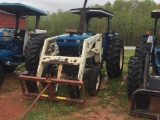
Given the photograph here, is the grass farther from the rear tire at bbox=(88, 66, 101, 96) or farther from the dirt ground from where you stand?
the rear tire at bbox=(88, 66, 101, 96)

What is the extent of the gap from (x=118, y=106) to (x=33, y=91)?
189 centimetres

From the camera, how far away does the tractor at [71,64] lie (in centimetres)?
516

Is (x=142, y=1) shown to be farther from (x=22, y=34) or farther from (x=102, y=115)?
(x=102, y=115)

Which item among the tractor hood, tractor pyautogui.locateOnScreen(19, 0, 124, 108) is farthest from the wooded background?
the tractor hood

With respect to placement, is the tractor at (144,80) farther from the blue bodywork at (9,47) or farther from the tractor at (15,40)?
the blue bodywork at (9,47)

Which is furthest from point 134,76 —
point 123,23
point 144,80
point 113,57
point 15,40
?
point 123,23

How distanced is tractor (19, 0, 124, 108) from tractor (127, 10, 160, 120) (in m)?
0.92

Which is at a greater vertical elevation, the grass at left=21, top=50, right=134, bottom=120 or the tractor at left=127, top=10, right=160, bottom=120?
the tractor at left=127, top=10, right=160, bottom=120

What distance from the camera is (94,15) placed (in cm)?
775

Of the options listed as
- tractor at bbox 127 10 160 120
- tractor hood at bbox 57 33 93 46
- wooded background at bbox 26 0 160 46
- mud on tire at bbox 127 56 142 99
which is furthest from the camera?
wooded background at bbox 26 0 160 46

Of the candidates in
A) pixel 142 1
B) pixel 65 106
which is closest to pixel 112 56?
pixel 65 106

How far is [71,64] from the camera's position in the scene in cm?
547

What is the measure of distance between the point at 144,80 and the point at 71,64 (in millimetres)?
1641

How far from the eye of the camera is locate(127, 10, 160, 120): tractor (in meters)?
4.20
